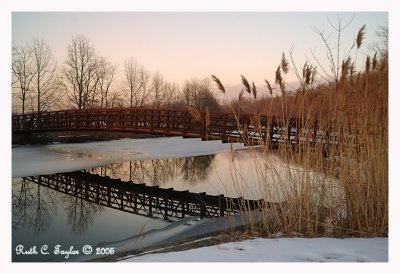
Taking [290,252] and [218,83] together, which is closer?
[290,252]

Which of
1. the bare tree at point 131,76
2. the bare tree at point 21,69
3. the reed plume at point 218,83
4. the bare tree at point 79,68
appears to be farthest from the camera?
the bare tree at point 131,76

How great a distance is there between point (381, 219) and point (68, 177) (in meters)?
7.91

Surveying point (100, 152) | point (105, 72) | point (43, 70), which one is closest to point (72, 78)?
point (105, 72)

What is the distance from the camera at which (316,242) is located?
3742mm

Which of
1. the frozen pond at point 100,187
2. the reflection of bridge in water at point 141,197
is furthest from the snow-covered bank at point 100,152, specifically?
the reflection of bridge in water at point 141,197

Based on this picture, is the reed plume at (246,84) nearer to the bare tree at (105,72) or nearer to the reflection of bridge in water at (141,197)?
the reflection of bridge in water at (141,197)

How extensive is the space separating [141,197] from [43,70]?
10.8 ft

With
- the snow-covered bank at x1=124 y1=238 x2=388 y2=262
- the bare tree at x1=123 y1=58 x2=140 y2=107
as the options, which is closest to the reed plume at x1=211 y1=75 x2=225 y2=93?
the snow-covered bank at x1=124 y1=238 x2=388 y2=262

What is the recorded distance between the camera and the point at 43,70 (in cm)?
596

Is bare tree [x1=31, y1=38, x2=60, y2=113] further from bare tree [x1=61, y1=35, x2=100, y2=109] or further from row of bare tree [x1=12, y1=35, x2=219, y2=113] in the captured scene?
bare tree [x1=61, y1=35, x2=100, y2=109]

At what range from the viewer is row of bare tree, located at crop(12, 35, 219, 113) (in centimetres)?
535

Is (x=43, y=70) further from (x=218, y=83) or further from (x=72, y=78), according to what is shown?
(x=218, y=83)

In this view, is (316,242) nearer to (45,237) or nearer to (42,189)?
(45,237)

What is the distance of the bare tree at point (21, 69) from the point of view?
16.3ft
